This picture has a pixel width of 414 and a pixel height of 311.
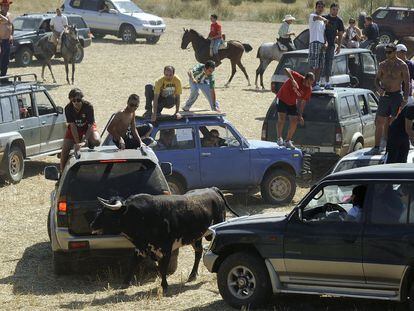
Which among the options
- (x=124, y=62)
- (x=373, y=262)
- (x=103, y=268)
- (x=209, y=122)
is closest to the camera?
(x=373, y=262)

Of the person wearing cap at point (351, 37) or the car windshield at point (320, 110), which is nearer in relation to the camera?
the car windshield at point (320, 110)

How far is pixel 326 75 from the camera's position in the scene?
24422 mm

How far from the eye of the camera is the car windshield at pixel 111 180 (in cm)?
1228

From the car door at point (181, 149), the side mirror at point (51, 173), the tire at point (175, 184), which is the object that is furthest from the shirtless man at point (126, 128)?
the side mirror at point (51, 173)

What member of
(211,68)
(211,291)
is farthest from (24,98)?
(211,291)

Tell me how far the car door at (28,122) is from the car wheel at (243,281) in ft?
31.7

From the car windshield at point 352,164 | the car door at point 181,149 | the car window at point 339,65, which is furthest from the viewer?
the car window at point 339,65

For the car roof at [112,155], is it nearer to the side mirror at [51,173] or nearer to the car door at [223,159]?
the side mirror at [51,173]


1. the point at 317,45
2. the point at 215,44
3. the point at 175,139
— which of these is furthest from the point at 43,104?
the point at 215,44

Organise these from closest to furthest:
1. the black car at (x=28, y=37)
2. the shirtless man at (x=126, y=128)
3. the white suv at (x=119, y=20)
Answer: the shirtless man at (x=126, y=128)
the black car at (x=28, y=37)
the white suv at (x=119, y=20)

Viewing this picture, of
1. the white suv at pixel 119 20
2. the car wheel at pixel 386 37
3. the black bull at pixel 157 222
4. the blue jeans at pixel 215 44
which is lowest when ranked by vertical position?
the black bull at pixel 157 222

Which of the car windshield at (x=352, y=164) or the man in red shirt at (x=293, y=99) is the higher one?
the man in red shirt at (x=293, y=99)

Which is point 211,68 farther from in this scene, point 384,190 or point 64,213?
point 384,190

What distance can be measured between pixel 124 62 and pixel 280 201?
20.0 metres
